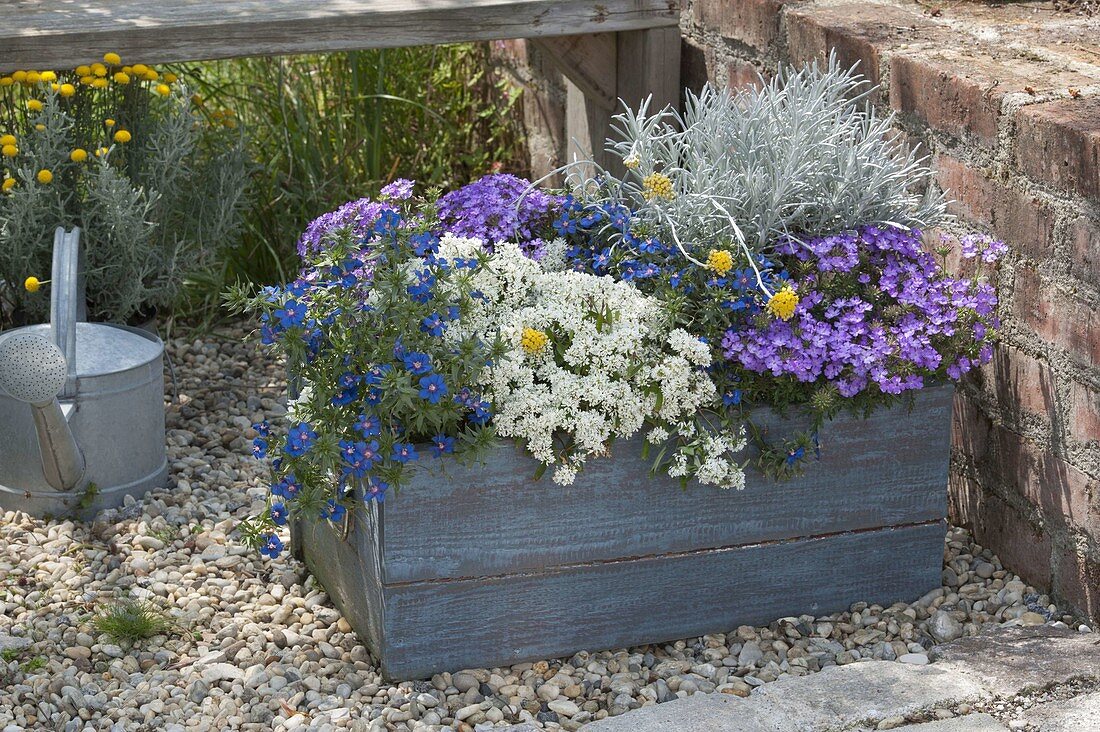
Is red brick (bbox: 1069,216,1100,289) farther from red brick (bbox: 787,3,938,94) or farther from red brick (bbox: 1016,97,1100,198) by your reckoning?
red brick (bbox: 787,3,938,94)

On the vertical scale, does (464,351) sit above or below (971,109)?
below

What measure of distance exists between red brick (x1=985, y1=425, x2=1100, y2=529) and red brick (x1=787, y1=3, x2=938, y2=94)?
0.86 metres

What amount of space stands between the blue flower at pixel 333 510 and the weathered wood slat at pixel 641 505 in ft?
0.28

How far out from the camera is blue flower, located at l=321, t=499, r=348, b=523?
232 centimetres

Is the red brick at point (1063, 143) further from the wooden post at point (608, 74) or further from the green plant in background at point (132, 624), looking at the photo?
the green plant in background at point (132, 624)

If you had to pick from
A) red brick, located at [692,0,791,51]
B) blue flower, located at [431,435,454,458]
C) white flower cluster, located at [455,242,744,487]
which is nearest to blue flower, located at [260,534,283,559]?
blue flower, located at [431,435,454,458]

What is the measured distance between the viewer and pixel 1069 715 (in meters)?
2.19

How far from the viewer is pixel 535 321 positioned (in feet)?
7.80

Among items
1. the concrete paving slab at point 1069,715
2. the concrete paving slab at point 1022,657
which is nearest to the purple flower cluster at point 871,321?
the concrete paving slab at point 1022,657

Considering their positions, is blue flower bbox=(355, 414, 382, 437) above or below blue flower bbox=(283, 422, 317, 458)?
above

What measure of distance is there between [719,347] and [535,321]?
36cm

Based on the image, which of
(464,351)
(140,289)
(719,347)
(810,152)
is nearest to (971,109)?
(810,152)

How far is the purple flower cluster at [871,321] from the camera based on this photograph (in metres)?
2.40

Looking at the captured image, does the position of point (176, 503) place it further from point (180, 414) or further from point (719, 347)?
point (719, 347)
